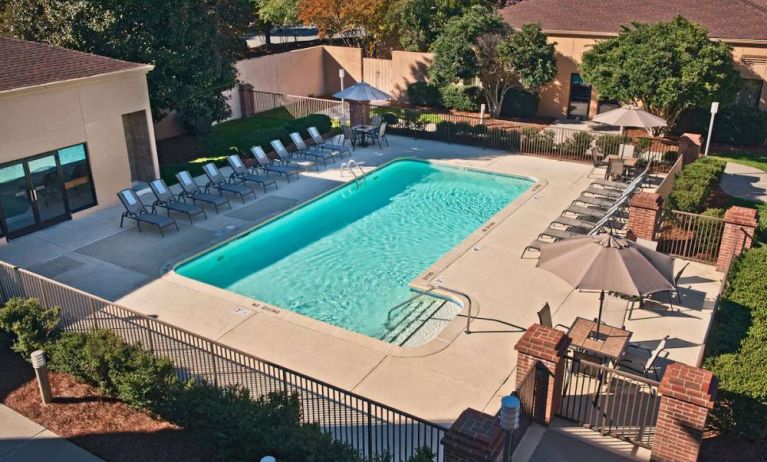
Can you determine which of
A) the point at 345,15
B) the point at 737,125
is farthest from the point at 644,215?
the point at 345,15

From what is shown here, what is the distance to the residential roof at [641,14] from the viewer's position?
1004 inches

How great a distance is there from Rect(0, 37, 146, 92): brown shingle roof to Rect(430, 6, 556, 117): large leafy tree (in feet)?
46.0

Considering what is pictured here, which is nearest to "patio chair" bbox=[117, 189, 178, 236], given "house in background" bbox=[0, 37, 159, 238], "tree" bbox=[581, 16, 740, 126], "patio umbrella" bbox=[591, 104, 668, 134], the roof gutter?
"house in background" bbox=[0, 37, 159, 238]

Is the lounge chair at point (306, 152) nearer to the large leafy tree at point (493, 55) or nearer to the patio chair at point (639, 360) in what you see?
the large leafy tree at point (493, 55)

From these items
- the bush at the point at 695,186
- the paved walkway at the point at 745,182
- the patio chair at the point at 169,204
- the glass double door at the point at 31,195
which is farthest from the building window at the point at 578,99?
the glass double door at the point at 31,195

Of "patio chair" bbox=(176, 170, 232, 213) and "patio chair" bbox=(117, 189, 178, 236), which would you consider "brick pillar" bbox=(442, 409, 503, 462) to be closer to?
"patio chair" bbox=(117, 189, 178, 236)

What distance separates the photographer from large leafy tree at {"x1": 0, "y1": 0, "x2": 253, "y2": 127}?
64.2 ft

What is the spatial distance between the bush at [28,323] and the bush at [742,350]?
10.3 meters

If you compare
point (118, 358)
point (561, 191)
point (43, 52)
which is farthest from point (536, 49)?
point (118, 358)

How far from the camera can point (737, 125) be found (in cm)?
2419

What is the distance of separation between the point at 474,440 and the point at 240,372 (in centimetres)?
398

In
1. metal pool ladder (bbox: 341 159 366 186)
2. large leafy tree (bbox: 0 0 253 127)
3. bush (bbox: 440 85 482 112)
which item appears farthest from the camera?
bush (bbox: 440 85 482 112)

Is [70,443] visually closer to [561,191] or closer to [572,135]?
[561,191]

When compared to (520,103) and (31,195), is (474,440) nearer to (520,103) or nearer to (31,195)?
(31,195)
